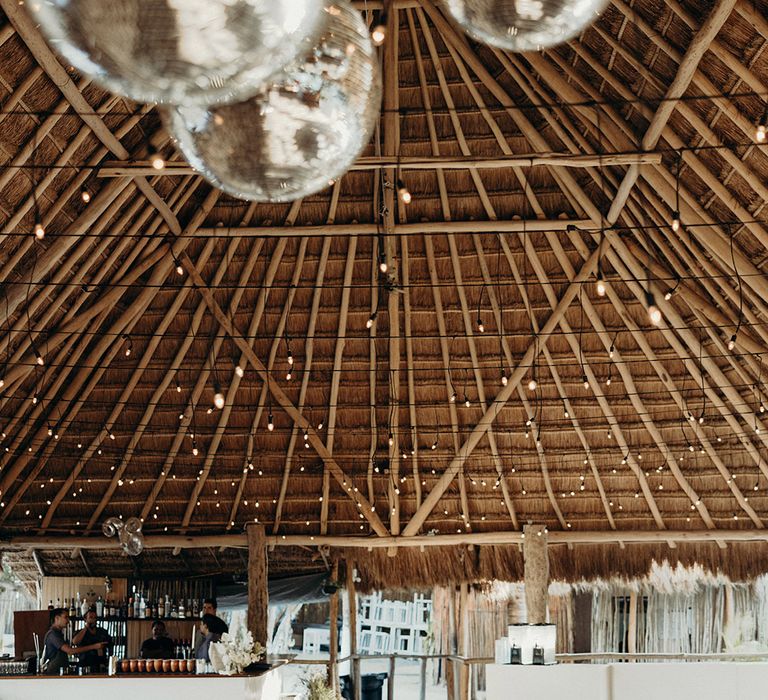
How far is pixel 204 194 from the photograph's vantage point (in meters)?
10.3

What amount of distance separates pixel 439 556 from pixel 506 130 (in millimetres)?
6317

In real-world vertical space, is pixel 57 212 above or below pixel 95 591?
above

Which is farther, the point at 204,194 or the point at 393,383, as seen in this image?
the point at 393,383

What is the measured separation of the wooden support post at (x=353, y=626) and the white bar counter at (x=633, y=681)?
479cm

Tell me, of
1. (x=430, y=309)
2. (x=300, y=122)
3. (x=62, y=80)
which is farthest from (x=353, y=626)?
(x=300, y=122)

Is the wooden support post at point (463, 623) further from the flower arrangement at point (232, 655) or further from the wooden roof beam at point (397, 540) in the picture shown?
the flower arrangement at point (232, 655)

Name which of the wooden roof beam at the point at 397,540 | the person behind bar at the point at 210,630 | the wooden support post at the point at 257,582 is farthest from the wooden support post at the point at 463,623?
the person behind bar at the point at 210,630

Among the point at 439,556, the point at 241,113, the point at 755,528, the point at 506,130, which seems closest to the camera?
the point at 241,113

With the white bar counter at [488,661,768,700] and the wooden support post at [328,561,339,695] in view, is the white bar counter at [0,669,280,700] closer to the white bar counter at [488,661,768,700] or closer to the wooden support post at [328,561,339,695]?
the white bar counter at [488,661,768,700]

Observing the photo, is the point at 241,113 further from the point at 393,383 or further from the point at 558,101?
the point at 393,383

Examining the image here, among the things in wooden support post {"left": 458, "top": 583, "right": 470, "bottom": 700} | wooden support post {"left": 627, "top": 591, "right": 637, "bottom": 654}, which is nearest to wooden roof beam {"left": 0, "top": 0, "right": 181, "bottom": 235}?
wooden support post {"left": 458, "top": 583, "right": 470, "bottom": 700}

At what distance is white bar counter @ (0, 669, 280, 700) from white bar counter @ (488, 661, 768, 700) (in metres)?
2.45

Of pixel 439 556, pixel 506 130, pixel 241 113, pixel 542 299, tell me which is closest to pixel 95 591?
pixel 439 556

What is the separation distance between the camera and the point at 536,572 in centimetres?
1248
